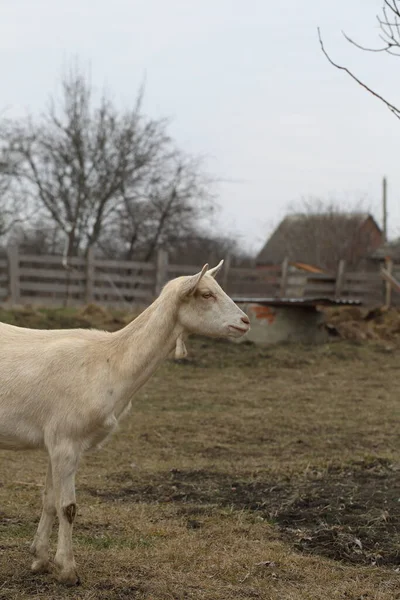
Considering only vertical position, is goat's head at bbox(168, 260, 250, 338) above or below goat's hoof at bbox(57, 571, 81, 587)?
above

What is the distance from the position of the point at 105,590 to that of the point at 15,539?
1.04 m

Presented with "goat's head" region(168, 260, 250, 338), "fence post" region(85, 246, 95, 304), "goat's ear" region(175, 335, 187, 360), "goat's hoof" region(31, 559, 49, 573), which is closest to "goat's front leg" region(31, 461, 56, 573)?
"goat's hoof" region(31, 559, 49, 573)

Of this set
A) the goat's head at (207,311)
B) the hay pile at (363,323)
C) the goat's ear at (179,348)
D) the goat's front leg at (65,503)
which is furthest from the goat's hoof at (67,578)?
the hay pile at (363,323)

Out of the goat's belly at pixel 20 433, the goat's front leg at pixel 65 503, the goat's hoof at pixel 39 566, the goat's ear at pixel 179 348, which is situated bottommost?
the goat's hoof at pixel 39 566

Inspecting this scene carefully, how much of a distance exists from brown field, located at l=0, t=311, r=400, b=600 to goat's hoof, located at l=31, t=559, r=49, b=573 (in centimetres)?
5

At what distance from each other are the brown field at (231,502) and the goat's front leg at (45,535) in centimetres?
8

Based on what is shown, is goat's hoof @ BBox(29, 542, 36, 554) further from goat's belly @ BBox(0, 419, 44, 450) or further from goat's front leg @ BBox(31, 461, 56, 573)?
goat's belly @ BBox(0, 419, 44, 450)

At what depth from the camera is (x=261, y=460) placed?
766 centimetres

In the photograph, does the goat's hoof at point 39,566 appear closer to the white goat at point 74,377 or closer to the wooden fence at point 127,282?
the white goat at point 74,377

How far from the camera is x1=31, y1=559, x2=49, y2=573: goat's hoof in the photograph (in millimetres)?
4570

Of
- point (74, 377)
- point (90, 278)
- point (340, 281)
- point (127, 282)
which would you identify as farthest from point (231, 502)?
point (340, 281)

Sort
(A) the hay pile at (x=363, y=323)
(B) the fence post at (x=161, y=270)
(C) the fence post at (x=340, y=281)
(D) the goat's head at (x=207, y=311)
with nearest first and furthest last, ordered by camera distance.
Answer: (D) the goat's head at (x=207, y=311) < (A) the hay pile at (x=363, y=323) < (B) the fence post at (x=161, y=270) < (C) the fence post at (x=340, y=281)

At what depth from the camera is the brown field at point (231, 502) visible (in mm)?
4527

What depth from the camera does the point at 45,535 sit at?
4629 millimetres
